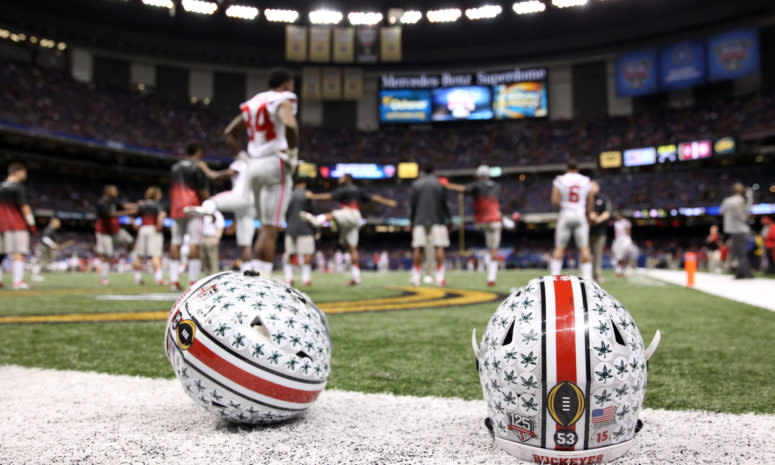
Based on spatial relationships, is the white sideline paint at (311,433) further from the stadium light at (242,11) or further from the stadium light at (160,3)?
the stadium light at (242,11)

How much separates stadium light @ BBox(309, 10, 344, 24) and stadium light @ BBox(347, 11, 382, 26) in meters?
0.72

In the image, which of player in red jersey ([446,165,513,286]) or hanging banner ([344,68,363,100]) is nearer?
player in red jersey ([446,165,513,286])

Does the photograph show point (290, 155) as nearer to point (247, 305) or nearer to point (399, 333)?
point (399, 333)

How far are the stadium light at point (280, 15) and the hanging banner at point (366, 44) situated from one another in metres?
4.45

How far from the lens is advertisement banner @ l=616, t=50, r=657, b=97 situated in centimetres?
3756

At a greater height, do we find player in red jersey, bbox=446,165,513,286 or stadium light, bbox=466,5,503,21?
stadium light, bbox=466,5,503,21

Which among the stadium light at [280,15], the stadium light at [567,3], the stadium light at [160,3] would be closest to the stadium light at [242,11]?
the stadium light at [280,15]

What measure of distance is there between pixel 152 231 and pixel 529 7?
101 ft

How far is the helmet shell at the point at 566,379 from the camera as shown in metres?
1.60

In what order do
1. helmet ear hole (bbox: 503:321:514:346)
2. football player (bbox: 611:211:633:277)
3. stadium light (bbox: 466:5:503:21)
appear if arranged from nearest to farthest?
helmet ear hole (bbox: 503:321:514:346), football player (bbox: 611:211:633:277), stadium light (bbox: 466:5:503:21)

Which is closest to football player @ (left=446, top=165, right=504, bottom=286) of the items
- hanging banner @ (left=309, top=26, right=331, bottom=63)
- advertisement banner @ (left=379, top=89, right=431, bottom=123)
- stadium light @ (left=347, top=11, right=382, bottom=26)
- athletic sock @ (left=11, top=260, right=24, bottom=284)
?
→ athletic sock @ (left=11, top=260, right=24, bottom=284)

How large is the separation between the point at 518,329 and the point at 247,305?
1.02 meters

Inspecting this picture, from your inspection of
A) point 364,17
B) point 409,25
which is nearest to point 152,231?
point 364,17

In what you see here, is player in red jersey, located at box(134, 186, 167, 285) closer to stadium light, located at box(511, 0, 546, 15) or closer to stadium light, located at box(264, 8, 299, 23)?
stadium light, located at box(264, 8, 299, 23)
